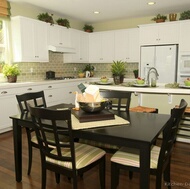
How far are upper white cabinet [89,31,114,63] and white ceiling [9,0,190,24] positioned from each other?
540 mm

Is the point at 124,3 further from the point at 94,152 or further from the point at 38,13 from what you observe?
the point at 94,152

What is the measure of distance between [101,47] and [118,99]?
13.1 ft

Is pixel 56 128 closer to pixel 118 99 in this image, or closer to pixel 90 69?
pixel 118 99

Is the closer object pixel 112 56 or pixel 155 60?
pixel 155 60

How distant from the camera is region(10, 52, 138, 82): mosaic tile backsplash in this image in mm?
4953

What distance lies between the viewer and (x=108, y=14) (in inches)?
219

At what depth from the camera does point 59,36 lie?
5332 millimetres

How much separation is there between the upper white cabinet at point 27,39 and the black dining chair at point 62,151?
10.2 feet

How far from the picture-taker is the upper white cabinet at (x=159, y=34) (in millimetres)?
5062

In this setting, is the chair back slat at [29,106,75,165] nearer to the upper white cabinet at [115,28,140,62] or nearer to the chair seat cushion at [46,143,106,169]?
the chair seat cushion at [46,143,106,169]

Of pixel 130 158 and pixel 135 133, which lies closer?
pixel 135 133

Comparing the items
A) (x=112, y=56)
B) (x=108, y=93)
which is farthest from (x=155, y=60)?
(x=108, y=93)

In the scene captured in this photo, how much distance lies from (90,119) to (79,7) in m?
3.80

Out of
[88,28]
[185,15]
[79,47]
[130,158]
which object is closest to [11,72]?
[79,47]
